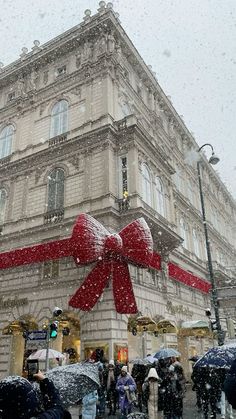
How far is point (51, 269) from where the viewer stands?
1875cm

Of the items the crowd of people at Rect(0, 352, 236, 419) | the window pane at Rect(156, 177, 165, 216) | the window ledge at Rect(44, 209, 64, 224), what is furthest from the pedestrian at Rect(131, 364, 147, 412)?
the window pane at Rect(156, 177, 165, 216)

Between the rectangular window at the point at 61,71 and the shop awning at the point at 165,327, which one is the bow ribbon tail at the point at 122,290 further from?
the rectangular window at the point at 61,71

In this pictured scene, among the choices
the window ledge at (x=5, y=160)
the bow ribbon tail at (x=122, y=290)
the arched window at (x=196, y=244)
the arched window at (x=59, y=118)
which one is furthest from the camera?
the arched window at (x=196, y=244)

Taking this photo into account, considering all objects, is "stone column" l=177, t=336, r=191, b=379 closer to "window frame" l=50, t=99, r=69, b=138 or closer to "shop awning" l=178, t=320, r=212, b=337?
"shop awning" l=178, t=320, r=212, b=337

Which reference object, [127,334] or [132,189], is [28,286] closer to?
[127,334]

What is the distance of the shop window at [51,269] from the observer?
18562mm

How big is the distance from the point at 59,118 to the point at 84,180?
603cm

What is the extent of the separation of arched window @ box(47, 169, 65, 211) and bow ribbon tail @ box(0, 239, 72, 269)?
2.76 m

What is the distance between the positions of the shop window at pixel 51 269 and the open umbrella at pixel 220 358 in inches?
489

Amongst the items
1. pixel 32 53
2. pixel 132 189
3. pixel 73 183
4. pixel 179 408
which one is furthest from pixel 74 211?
pixel 32 53

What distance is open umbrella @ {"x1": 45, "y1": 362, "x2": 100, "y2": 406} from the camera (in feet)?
15.2

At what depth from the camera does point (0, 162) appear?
24516mm

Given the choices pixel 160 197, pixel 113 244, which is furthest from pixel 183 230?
pixel 113 244

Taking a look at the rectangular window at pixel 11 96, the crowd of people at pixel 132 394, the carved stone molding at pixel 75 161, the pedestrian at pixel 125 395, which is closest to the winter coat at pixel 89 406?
the crowd of people at pixel 132 394
